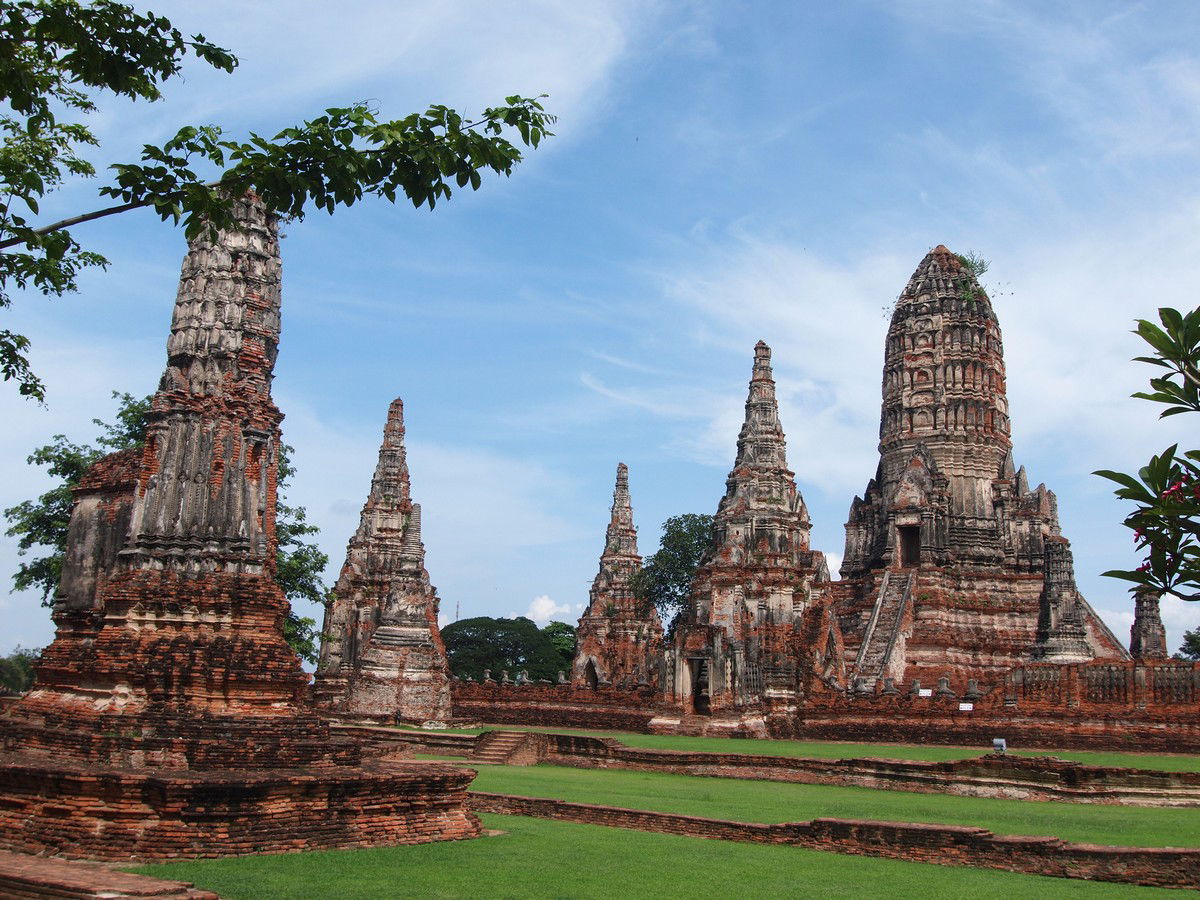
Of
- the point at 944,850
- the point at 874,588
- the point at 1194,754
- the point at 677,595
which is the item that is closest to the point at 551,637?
the point at 677,595

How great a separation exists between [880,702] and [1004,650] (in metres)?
11.7

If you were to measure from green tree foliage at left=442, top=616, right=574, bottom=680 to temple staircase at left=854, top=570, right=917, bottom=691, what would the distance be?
30592 mm

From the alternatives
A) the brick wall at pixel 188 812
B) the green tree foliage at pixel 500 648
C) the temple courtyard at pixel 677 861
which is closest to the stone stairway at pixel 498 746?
the temple courtyard at pixel 677 861

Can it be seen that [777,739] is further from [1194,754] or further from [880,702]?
[1194,754]

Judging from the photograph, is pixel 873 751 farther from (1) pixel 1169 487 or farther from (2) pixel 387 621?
(1) pixel 1169 487

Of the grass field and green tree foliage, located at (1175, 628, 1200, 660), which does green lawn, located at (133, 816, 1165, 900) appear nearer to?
the grass field

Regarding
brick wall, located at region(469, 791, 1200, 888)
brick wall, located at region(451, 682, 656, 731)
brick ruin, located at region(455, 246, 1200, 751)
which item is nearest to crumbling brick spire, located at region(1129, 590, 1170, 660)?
brick ruin, located at region(455, 246, 1200, 751)

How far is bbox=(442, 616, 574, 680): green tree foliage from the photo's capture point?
219 ft

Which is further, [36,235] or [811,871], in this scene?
[811,871]

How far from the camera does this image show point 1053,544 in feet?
105

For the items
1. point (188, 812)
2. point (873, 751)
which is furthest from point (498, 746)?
point (188, 812)

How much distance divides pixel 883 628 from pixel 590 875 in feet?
96.7

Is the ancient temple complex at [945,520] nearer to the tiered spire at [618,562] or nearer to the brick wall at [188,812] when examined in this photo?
the tiered spire at [618,562]

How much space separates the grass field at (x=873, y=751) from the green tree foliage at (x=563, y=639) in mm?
41068
